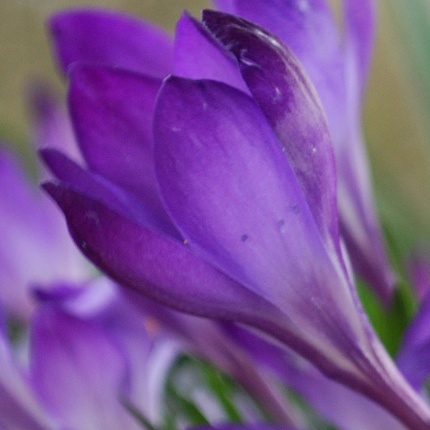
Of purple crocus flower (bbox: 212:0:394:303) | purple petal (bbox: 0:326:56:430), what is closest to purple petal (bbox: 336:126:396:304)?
purple crocus flower (bbox: 212:0:394:303)

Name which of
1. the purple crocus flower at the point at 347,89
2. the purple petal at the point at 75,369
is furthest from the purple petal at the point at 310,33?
the purple petal at the point at 75,369

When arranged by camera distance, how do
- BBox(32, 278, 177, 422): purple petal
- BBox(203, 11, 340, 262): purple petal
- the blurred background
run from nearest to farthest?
BBox(203, 11, 340, 262): purple petal → BBox(32, 278, 177, 422): purple petal → the blurred background

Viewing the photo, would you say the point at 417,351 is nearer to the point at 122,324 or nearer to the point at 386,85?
the point at 122,324

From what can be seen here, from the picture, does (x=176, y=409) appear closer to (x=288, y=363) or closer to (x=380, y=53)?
(x=288, y=363)

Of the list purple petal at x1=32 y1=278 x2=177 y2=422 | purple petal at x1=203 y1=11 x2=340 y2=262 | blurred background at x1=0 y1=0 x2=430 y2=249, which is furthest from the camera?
blurred background at x1=0 y1=0 x2=430 y2=249

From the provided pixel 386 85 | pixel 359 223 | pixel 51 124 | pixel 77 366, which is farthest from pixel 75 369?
pixel 386 85

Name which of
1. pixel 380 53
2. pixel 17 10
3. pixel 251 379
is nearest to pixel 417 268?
pixel 251 379

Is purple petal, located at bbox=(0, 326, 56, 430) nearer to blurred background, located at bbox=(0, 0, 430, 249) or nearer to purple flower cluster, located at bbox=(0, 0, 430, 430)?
purple flower cluster, located at bbox=(0, 0, 430, 430)
